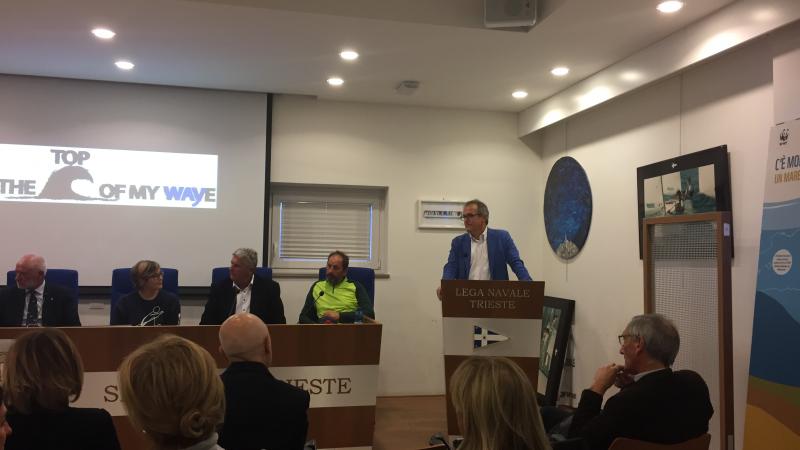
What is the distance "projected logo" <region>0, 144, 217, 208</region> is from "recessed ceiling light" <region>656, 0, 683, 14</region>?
3.87 metres

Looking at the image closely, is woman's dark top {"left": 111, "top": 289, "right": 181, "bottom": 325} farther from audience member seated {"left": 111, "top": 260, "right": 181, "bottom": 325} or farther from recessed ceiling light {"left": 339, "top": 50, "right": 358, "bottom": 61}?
recessed ceiling light {"left": 339, "top": 50, "right": 358, "bottom": 61}

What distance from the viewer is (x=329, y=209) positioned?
19.7 feet

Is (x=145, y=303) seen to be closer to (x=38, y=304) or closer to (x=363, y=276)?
(x=38, y=304)

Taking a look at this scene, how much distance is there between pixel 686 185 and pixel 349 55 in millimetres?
2564

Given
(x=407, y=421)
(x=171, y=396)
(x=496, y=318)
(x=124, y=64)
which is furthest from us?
(x=407, y=421)

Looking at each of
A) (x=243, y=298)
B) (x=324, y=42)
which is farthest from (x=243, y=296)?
(x=324, y=42)

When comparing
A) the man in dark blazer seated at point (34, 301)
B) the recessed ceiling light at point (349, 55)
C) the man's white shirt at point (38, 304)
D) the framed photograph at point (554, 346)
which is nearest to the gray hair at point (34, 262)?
the man in dark blazer seated at point (34, 301)

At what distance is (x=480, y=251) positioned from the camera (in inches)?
172

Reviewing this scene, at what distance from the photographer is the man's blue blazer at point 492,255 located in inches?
169

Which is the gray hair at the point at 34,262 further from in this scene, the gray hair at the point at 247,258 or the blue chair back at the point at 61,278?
the gray hair at the point at 247,258

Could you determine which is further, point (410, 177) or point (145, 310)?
point (410, 177)

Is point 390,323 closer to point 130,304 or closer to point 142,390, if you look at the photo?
point 130,304

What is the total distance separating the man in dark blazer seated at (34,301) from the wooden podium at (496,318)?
261 cm

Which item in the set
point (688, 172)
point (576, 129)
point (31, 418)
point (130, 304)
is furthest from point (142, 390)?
point (576, 129)
